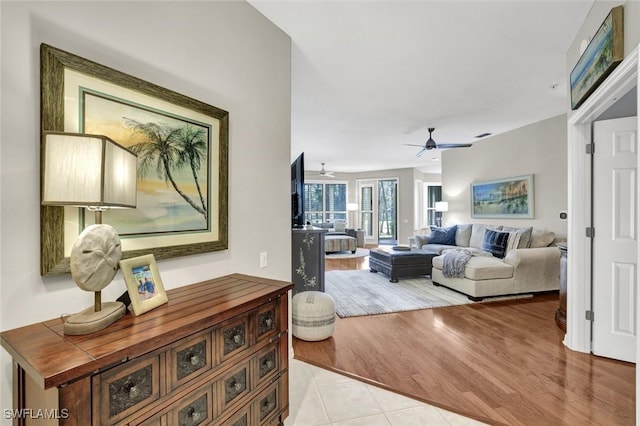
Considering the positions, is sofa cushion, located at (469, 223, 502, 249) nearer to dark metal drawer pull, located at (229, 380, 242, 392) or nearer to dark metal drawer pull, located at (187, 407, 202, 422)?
dark metal drawer pull, located at (229, 380, 242, 392)

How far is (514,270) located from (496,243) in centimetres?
73

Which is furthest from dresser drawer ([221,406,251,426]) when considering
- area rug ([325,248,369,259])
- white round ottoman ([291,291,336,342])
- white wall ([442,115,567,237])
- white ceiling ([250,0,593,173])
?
area rug ([325,248,369,259])

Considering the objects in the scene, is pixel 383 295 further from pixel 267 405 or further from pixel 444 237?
pixel 267 405

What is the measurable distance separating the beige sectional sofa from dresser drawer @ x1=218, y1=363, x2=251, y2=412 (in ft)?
11.9

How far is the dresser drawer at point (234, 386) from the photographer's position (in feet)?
4.08

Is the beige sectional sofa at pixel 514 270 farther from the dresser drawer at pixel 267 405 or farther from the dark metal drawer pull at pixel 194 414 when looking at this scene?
the dark metal drawer pull at pixel 194 414

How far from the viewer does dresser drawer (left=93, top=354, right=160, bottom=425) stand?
861mm

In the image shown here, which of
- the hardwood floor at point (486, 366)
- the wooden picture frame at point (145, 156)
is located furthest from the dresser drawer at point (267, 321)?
the hardwood floor at point (486, 366)

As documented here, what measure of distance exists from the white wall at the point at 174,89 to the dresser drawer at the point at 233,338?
495 mm

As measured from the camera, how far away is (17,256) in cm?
103

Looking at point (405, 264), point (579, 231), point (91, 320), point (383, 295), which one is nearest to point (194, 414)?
point (91, 320)

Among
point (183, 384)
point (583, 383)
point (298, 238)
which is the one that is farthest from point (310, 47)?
point (583, 383)

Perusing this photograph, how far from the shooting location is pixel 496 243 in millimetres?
4793

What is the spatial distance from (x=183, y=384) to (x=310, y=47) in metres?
2.68
